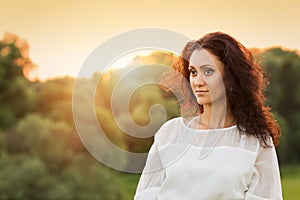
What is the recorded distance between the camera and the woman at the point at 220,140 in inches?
80.4

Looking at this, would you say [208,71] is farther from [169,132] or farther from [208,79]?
[169,132]

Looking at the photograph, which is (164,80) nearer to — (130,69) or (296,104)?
(130,69)

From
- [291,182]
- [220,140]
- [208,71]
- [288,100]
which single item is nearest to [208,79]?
[208,71]

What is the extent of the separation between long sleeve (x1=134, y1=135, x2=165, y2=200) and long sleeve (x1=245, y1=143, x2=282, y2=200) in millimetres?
287

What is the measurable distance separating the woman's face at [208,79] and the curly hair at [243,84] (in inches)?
0.6

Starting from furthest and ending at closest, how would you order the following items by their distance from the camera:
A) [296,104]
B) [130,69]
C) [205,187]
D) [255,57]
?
1. [296,104]
2. [130,69]
3. [255,57]
4. [205,187]

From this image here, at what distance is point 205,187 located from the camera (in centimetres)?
204

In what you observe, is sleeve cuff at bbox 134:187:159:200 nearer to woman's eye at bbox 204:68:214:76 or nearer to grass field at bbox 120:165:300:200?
woman's eye at bbox 204:68:214:76

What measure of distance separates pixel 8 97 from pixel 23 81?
28.7 inches

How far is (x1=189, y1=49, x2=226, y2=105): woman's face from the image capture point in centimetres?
207

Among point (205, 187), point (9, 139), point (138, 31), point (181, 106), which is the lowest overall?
point (9, 139)

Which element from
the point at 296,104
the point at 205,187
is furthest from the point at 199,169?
the point at 296,104

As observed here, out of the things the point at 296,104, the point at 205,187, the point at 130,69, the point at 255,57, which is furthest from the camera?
the point at 296,104

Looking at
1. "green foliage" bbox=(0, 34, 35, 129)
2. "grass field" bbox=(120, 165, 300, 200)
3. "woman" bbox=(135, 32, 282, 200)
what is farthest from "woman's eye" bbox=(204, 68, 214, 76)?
A: "green foliage" bbox=(0, 34, 35, 129)
